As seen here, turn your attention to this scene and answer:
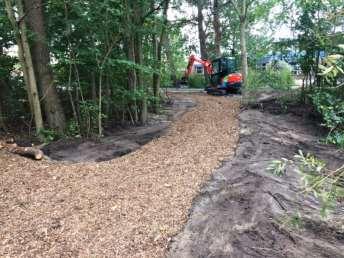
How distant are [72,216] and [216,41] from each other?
642 inches

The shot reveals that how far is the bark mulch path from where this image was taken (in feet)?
10.8

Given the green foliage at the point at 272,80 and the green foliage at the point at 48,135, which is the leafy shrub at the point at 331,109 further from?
the green foliage at the point at 48,135

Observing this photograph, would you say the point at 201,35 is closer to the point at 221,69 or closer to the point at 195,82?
the point at 195,82

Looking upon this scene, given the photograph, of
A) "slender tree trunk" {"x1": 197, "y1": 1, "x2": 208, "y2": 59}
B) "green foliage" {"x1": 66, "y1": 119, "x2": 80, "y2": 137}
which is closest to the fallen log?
"green foliage" {"x1": 66, "y1": 119, "x2": 80, "y2": 137}

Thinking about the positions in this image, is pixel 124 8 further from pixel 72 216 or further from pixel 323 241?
pixel 323 241

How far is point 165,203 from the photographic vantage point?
4035mm

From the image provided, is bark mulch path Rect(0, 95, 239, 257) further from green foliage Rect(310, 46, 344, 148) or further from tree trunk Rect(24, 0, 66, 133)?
green foliage Rect(310, 46, 344, 148)

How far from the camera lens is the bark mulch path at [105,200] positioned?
328 cm

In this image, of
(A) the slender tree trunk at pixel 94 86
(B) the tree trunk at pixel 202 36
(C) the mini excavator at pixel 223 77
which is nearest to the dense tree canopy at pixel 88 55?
(A) the slender tree trunk at pixel 94 86

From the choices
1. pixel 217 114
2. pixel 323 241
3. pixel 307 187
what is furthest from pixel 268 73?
pixel 307 187

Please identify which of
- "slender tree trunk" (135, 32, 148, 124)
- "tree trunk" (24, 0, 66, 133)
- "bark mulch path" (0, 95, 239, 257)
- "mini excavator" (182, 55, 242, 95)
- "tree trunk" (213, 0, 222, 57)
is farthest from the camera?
"tree trunk" (213, 0, 222, 57)

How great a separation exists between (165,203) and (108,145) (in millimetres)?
2728

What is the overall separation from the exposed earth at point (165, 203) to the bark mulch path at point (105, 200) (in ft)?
0.04

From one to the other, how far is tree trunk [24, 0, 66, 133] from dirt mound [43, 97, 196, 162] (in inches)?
28.5
